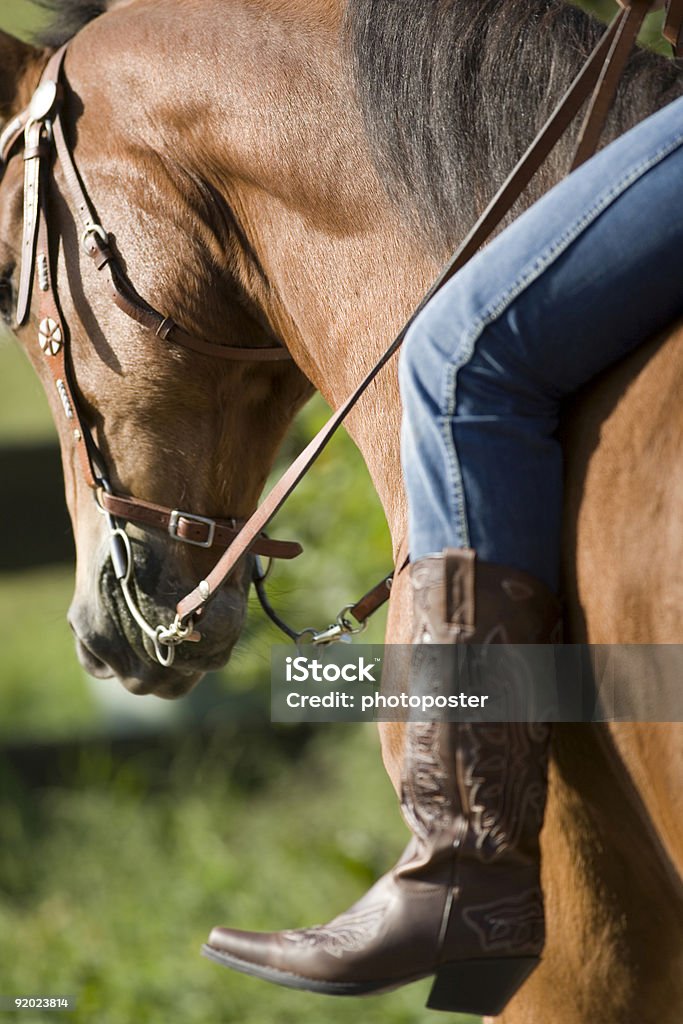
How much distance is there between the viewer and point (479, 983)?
1468 mm

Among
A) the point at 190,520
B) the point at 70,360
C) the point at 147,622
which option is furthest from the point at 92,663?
the point at 70,360

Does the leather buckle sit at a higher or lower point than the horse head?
lower

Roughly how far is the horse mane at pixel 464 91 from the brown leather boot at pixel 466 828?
56 cm

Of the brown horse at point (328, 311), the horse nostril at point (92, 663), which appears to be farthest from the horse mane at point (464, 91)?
the horse nostril at point (92, 663)

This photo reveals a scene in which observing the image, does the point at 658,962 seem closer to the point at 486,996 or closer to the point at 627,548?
the point at 486,996

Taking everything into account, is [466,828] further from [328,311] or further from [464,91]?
[464,91]

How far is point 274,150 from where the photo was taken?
184 cm

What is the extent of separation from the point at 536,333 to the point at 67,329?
1.05 meters

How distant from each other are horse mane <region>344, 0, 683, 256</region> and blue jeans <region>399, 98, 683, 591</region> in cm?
21

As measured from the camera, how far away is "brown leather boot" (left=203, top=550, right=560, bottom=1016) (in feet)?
4.59

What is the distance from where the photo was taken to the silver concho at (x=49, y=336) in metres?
2.10

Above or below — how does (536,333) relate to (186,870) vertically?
above

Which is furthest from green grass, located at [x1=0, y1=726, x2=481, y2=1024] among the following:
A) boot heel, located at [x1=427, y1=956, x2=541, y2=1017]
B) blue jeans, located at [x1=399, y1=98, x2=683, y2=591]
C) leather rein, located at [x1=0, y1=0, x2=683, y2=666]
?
blue jeans, located at [x1=399, y1=98, x2=683, y2=591]

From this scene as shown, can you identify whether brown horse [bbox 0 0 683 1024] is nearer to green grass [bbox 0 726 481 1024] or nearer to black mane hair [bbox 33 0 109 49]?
black mane hair [bbox 33 0 109 49]
